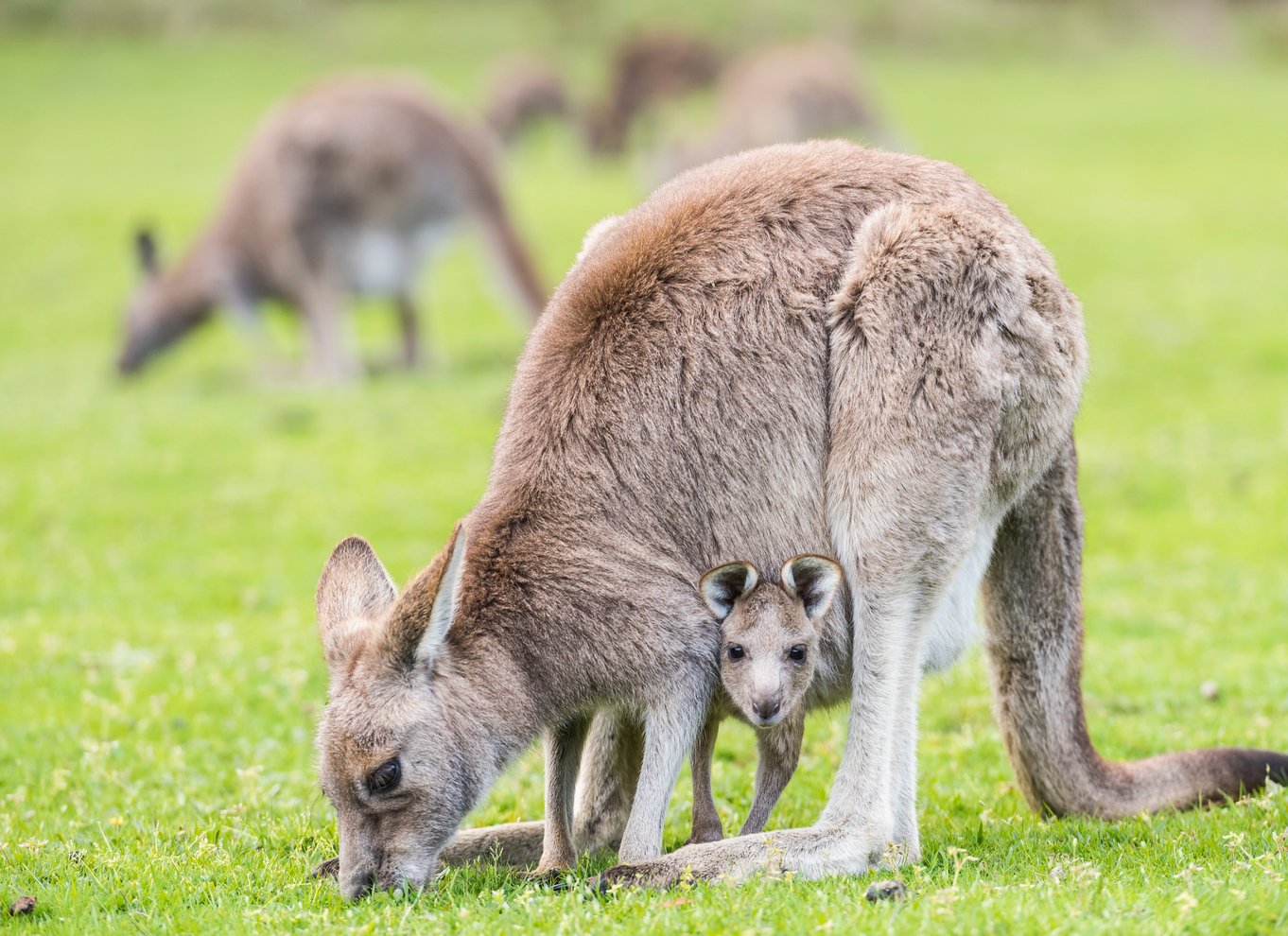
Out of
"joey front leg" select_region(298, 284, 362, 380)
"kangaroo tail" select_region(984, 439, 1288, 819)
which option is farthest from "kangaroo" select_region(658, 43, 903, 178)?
"kangaroo tail" select_region(984, 439, 1288, 819)

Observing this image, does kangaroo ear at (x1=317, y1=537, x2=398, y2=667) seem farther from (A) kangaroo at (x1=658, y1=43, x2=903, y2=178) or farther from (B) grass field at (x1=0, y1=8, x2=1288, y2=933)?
(A) kangaroo at (x1=658, y1=43, x2=903, y2=178)

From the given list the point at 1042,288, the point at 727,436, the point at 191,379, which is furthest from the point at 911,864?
the point at 191,379

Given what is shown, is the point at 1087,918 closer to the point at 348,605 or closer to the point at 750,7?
the point at 348,605

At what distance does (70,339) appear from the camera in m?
18.4

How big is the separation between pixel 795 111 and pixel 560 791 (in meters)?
21.9

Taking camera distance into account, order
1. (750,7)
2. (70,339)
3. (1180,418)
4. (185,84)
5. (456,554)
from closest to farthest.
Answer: (456,554)
(1180,418)
(70,339)
(185,84)
(750,7)

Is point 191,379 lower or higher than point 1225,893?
higher

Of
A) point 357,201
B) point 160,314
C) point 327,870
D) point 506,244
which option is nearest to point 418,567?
point 327,870

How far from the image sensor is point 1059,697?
538 cm

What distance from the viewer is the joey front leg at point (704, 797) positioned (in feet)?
16.1

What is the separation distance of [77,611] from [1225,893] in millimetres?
6726

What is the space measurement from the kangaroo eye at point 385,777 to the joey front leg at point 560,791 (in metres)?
0.53

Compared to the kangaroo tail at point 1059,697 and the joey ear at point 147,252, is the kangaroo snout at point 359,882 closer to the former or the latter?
the kangaroo tail at point 1059,697

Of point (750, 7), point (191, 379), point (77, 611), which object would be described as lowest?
point (77, 611)
